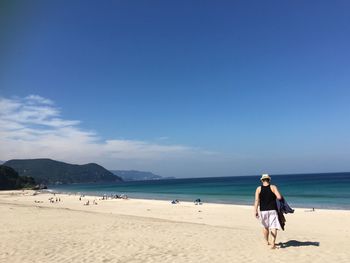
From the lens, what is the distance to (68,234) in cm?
1226

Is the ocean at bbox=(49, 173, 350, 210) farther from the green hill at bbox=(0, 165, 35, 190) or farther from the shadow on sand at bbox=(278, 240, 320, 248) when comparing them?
the shadow on sand at bbox=(278, 240, 320, 248)

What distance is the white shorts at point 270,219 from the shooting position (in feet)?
30.0

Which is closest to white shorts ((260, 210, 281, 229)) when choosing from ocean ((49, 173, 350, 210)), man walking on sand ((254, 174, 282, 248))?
man walking on sand ((254, 174, 282, 248))

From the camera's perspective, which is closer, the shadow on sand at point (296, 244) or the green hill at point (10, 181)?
the shadow on sand at point (296, 244)

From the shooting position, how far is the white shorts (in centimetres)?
916

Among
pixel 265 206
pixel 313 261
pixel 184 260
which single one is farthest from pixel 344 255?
pixel 184 260

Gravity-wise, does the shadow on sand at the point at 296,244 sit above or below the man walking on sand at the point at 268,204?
below

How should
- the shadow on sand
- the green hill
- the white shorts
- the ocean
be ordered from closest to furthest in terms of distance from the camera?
1. the white shorts
2. the shadow on sand
3. the ocean
4. the green hill

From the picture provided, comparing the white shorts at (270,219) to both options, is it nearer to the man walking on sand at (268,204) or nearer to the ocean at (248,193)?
the man walking on sand at (268,204)

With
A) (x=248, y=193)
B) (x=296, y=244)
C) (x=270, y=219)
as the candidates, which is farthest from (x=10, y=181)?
(x=270, y=219)

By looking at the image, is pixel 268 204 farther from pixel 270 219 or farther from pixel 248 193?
pixel 248 193

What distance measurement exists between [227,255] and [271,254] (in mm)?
1039

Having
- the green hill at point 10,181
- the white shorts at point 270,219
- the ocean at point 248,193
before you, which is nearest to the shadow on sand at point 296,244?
the white shorts at point 270,219

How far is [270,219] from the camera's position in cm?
923
